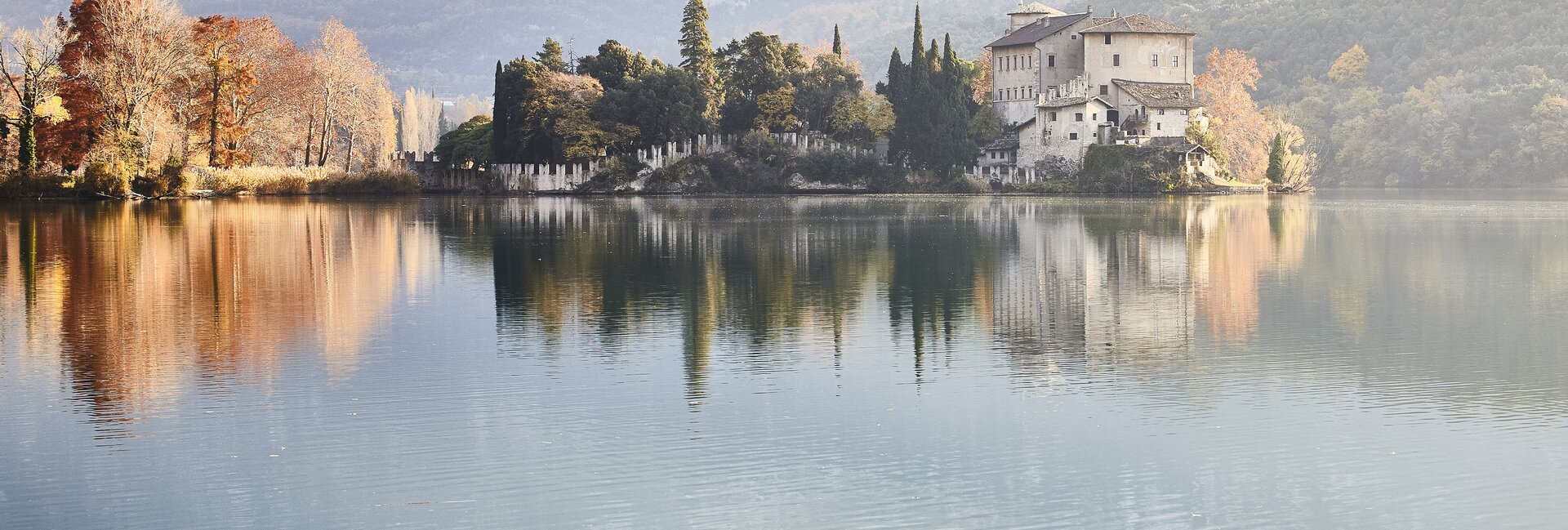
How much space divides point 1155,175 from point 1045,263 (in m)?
51.6

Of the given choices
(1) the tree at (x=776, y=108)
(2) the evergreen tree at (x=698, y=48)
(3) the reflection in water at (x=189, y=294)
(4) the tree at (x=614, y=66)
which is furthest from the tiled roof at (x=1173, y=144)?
(3) the reflection in water at (x=189, y=294)

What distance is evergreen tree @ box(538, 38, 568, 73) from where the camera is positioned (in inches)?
3380

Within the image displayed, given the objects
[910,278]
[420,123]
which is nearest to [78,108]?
[910,278]

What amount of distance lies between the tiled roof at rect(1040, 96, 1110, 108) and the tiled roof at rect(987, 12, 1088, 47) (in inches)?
217

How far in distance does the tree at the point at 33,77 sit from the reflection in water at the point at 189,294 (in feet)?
50.4

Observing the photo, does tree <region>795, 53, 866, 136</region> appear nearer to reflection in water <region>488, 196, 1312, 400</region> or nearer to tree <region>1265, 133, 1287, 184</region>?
tree <region>1265, 133, 1287, 184</region>

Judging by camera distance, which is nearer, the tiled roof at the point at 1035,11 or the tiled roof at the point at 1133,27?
the tiled roof at the point at 1133,27

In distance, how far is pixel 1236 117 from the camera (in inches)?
3519

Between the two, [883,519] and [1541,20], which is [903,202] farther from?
[1541,20]

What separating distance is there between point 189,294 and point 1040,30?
71548 millimetres

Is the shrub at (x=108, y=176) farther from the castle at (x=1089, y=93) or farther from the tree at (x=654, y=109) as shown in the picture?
the castle at (x=1089, y=93)

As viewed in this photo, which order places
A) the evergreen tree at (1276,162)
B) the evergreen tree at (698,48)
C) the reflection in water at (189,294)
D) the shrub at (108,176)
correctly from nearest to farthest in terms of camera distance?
1. the reflection in water at (189,294)
2. the shrub at (108,176)
3. the evergreen tree at (1276,162)
4. the evergreen tree at (698,48)

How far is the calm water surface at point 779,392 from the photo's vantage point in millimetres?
8727

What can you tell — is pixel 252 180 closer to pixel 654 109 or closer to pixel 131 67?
pixel 131 67
